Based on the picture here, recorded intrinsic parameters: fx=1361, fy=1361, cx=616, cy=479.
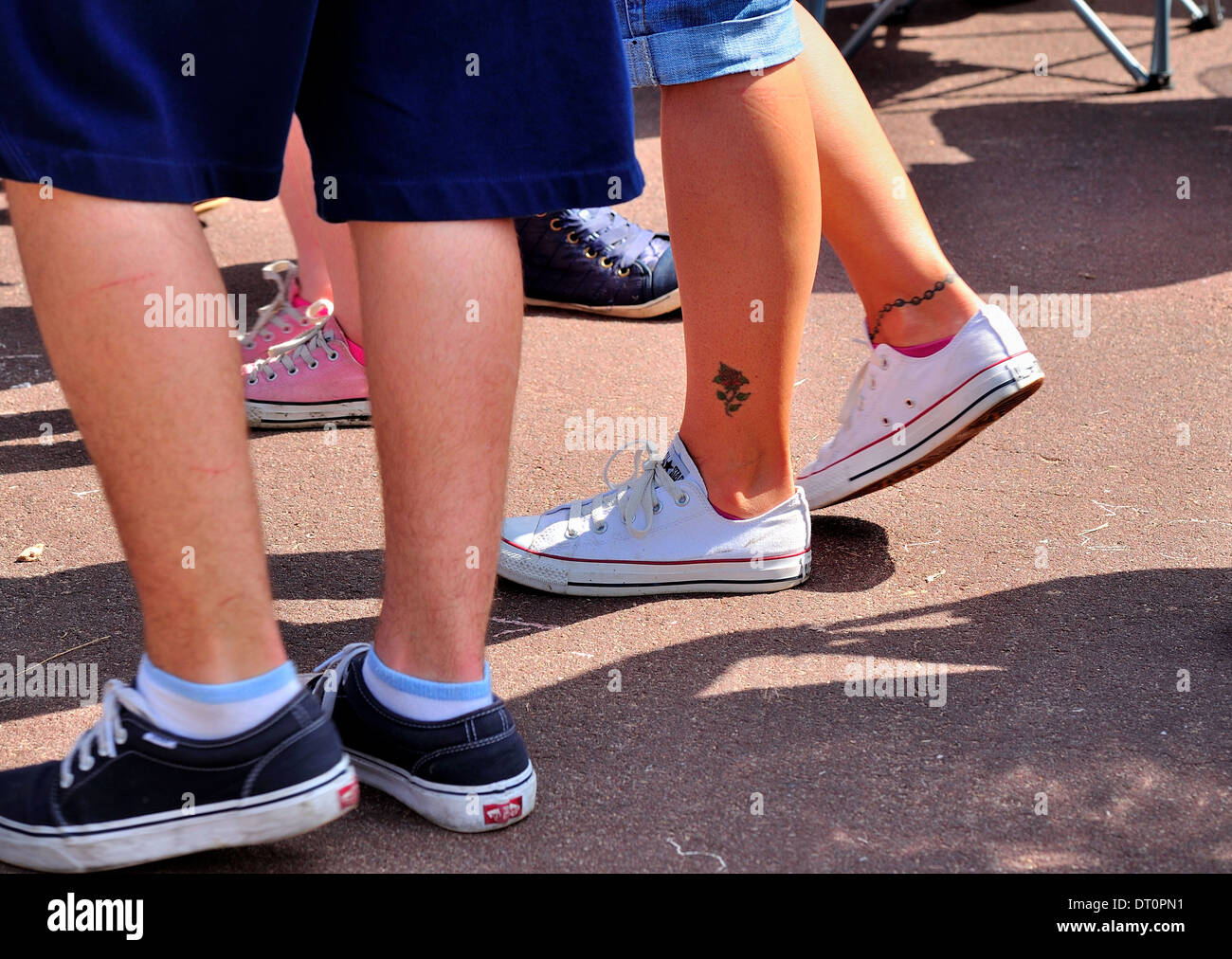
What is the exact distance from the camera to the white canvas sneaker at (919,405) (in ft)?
6.84

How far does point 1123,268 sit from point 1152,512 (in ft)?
4.73

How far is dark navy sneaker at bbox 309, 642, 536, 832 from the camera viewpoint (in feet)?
4.99

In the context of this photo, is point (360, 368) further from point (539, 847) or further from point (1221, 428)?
point (1221, 428)

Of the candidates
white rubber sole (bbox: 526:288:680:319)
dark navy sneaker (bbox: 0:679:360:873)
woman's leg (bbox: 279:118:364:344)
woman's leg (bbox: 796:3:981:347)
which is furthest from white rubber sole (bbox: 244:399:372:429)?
dark navy sneaker (bbox: 0:679:360:873)

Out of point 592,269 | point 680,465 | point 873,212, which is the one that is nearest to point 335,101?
point 680,465

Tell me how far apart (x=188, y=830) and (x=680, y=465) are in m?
0.95

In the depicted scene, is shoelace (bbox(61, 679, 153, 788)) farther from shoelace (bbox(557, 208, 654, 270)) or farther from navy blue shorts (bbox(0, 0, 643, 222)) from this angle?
shoelace (bbox(557, 208, 654, 270))

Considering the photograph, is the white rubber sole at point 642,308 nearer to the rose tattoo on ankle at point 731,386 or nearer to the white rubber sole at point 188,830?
the rose tattoo on ankle at point 731,386

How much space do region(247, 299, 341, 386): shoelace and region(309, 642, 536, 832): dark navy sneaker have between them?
1.31 metres

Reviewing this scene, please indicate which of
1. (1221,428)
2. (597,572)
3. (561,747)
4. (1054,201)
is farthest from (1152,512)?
(1054,201)

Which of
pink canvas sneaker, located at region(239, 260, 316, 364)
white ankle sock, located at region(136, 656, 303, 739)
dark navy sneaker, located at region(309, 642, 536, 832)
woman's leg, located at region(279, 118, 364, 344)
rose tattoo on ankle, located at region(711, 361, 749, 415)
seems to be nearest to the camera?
white ankle sock, located at region(136, 656, 303, 739)

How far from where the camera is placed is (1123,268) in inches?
140

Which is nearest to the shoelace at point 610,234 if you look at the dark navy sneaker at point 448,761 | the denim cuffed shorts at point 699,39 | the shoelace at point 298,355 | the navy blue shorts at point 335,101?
the shoelace at point 298,355

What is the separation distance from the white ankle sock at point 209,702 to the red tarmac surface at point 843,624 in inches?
7.7
